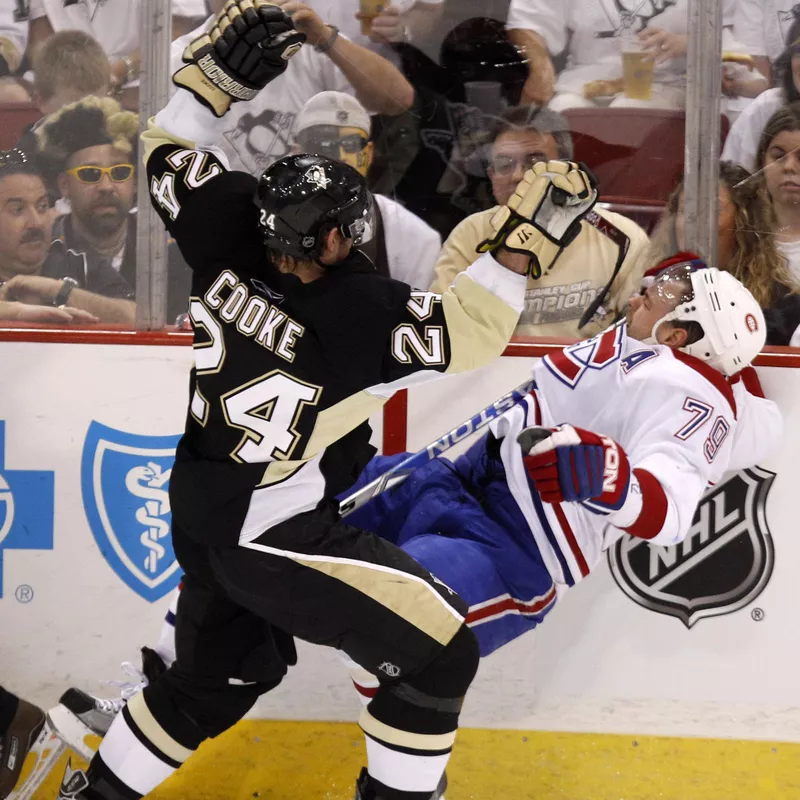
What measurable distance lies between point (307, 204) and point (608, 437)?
2.32 feet

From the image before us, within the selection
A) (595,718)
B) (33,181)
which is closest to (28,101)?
(33,181)

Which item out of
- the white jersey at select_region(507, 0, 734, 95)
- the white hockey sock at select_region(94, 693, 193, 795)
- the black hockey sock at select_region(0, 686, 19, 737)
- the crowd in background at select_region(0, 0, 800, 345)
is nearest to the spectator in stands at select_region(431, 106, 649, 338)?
the crowd in background at select_region(0, 0, 800, 345)

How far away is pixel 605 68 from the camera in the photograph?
7.97 ft

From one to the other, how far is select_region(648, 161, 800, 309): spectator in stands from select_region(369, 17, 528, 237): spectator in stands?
0.43 meters

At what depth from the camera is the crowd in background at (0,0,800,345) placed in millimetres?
2420

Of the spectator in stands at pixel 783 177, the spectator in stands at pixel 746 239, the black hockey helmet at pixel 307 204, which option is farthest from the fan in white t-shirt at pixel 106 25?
the spectator in stands at pixel 783 177

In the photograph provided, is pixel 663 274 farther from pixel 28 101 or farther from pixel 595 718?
pixel 28 101

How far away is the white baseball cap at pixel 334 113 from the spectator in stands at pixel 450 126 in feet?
0.17

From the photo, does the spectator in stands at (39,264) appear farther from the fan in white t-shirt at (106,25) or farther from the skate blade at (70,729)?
the skate blade at (70,729)

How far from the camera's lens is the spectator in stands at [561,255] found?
246cm

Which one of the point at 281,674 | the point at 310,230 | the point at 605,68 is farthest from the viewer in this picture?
the point at 605,68

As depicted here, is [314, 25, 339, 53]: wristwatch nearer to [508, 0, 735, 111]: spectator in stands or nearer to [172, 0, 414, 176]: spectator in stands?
[172, 0, 414, 176]: spectator in stands

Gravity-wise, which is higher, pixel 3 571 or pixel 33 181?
pixel 33 181

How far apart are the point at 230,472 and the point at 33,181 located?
1.06 meters
